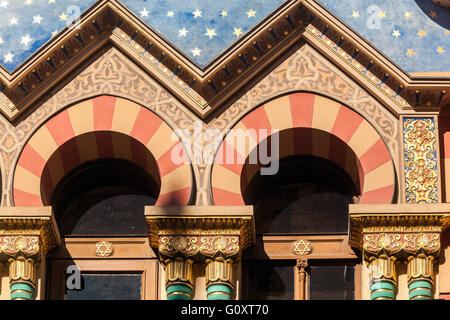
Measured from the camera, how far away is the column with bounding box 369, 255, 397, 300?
22.8 m

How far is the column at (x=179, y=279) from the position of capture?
22953 mm

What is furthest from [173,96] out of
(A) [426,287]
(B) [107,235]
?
(A) [426,287]

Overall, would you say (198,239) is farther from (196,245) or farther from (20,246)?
(20,246)

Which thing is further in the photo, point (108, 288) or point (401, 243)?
point (108, 288)

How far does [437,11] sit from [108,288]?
6.40 meters

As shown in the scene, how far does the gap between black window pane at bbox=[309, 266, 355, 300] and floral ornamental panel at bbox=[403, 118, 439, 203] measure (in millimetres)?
1419

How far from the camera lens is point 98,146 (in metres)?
24.2

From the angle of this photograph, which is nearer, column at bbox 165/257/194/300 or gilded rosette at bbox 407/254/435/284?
gilded rosette at bbox 407/254/435/284

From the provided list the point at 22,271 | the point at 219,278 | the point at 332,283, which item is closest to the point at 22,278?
the point at 22,271

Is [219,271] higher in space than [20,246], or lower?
lower

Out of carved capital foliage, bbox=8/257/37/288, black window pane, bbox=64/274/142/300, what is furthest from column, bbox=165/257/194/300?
carved capital foliage, bbox=8/257/37/288

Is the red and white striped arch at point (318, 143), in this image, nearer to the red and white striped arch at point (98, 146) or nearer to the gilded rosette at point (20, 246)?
the red and white striped arch at point (98, 146)

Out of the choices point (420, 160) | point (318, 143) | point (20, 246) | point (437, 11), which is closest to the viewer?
point (20, 246)

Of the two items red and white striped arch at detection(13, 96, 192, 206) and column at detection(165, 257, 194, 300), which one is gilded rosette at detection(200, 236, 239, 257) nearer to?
column at detection(165, 257, 194, 300)
